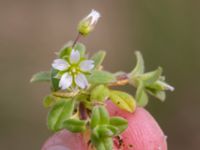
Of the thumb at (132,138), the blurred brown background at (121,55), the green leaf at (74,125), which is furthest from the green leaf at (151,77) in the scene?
the blurred brown background at (121,55)

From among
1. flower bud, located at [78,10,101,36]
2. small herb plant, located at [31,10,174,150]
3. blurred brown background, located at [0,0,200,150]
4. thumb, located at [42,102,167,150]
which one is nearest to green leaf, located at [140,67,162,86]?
small herb plant, located at [31,10,174,150]

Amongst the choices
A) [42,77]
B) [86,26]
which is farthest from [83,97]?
[86,26]

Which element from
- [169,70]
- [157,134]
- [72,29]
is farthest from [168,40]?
[157,134]

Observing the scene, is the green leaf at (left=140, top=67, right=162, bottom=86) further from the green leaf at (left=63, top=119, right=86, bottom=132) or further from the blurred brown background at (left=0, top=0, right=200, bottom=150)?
the blurred brown background at (left=0, top=0, right=200, bottom=150)

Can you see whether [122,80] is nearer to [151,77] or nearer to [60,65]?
[151,77]

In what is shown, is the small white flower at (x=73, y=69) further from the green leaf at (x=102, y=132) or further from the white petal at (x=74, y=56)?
the green leaf at (x=102, y=132)

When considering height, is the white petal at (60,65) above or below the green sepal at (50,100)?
above
